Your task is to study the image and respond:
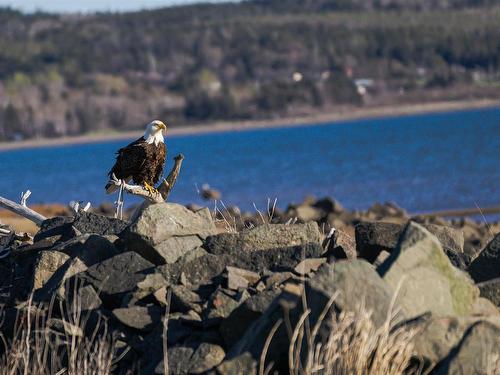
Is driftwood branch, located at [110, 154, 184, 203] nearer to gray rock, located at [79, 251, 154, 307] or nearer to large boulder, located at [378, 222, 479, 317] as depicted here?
gray rock, located at [79, 251, 154, 307]

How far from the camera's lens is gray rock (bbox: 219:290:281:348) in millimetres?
7398

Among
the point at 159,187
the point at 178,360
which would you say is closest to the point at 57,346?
the point at 178,360

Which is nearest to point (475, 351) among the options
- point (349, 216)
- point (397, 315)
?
point (397, 315)

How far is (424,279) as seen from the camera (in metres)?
7.23

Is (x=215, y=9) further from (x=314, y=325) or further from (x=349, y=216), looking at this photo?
(x=314, y=325)

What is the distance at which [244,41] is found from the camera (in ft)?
541

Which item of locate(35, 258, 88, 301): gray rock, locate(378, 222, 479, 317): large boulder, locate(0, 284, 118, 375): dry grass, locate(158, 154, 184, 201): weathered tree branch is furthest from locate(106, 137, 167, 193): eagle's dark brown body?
locate(378, 222, 479, 317): large boulder

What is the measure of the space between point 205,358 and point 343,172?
2533 inches

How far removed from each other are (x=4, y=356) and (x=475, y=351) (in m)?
3.00

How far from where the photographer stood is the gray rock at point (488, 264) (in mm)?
8422

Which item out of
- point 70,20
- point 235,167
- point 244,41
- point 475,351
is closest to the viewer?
point 475,351

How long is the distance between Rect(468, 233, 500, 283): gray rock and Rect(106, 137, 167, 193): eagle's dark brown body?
4.34 meters

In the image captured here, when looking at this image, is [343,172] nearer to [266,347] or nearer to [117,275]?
[117,275]

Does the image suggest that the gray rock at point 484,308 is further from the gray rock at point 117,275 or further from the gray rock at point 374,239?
the gray rock at point 117,275
